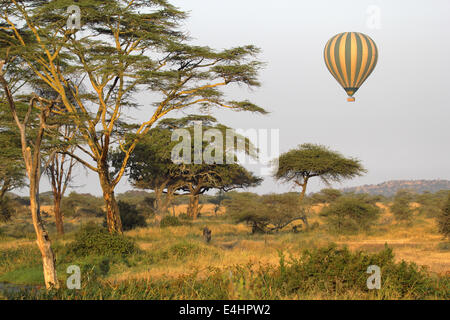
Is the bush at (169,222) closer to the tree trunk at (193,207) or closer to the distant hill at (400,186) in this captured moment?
the tree trunk at (193,207)

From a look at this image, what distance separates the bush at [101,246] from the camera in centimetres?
1464

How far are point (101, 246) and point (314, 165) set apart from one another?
65.4 ft

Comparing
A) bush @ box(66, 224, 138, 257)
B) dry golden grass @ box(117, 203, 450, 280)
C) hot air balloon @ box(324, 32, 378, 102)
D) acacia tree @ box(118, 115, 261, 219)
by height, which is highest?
hot air balloon @ box(324, 32, 378, 102)

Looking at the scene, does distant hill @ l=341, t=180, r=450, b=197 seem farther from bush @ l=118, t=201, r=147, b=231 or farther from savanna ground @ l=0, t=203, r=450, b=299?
savanna ground @ l=0, t=203, r=450, b=299

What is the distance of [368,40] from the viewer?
26.7m

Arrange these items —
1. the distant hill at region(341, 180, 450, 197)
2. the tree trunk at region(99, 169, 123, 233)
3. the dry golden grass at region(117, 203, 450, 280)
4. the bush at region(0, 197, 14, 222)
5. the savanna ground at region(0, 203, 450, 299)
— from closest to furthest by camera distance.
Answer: the savanna ground at region(0, 203, 450, 299), the dry golden grass at region(117, 203, 450, 280), the tree trunk at region(99, 169, 123, 233), the bush at region(0, 197, 14, 222), the distant hill at region(341, 180, 450, 197)

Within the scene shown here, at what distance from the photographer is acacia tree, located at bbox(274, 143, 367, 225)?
1251 inches

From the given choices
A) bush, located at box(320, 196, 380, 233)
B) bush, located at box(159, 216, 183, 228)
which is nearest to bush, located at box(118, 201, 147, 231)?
bush, located at box(159, 216, 183, 228)

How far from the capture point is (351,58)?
86.5 ft

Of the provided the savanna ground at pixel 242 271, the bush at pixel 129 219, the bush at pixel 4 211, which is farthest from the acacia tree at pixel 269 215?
the bush at pixel 4 211

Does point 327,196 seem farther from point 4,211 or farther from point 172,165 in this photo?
point 4,211

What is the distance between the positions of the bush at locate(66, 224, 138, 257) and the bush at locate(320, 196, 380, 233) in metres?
12.9
